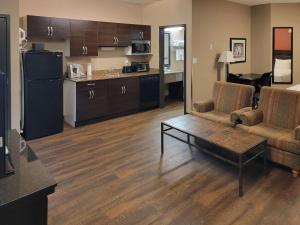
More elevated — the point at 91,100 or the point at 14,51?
the point at 14,51

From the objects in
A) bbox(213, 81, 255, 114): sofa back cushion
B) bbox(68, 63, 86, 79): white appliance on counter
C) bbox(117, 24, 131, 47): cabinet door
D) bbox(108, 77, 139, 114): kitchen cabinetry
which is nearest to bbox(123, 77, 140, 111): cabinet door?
bbox(108, 77, 139, 114): kitchen cabinetry

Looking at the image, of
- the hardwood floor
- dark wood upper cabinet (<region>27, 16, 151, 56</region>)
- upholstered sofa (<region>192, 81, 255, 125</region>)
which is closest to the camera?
the hardwood floor

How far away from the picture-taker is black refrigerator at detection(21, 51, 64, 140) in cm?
423

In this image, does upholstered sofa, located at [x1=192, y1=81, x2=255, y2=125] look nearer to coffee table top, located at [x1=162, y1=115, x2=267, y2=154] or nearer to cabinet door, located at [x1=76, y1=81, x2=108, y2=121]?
coffee table top, located at [x1=162, y1=115, x2=267, y2=154]

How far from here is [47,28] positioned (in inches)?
187

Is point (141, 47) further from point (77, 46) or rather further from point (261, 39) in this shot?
point (261, 39)

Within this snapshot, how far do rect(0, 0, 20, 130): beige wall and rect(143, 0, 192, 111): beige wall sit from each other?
3309 millimetres

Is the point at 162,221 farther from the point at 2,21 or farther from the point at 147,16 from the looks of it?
the point at 147,16

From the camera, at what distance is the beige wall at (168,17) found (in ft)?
18.5

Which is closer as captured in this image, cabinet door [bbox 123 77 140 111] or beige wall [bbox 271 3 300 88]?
cabinet door [bbox 123 77 140 111]

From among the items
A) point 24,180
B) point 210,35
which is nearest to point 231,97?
point 210,35

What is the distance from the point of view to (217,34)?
6207 millimetres

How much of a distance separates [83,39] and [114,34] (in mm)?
796

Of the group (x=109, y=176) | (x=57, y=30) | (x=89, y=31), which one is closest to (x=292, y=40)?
(x=89, y=31)
